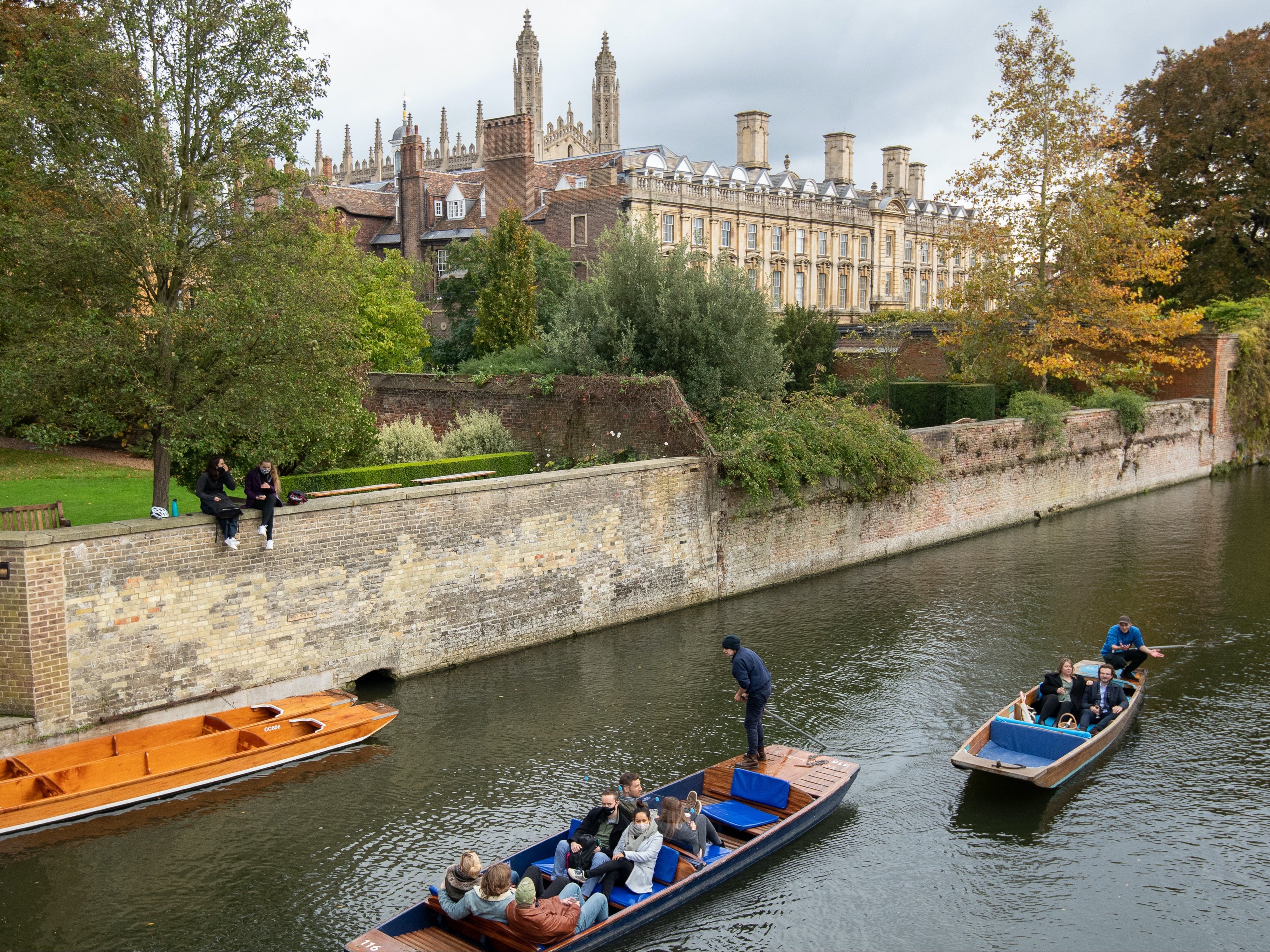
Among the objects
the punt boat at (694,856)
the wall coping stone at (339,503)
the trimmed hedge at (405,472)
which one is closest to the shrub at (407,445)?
the trimmed hedge at (405,472)

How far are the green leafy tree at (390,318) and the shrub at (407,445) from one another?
34.4ft

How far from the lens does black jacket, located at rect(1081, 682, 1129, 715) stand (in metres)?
12.2

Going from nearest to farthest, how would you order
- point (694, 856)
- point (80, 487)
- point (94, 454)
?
point (694, 856)
point (80, 487)
point (94, 454)

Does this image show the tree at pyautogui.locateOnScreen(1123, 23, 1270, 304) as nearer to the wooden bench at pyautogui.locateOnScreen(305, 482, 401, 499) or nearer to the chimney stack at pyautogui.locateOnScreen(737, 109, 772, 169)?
the chimney stack at pyautogui.locateOnScreen(737, 109, 772, 169)

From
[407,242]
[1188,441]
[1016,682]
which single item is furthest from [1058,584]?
[407,242]

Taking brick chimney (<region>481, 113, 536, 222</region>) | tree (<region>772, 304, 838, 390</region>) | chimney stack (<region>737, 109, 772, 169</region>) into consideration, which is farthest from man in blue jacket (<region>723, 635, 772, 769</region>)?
chimney stack (<region>737, 109, 772, 169</region>)

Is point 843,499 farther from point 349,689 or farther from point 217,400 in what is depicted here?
point 217,400

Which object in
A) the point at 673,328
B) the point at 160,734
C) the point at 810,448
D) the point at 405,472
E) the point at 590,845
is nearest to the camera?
the point at 590,845

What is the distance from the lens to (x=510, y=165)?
171 feet

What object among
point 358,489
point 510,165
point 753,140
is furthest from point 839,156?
point 358,489

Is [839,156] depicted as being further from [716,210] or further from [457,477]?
[457,477]

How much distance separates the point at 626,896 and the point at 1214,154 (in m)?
40.6

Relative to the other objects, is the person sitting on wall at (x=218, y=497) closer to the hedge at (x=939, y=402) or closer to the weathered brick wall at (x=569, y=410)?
the weathered brick wall at (x=569, y=410)

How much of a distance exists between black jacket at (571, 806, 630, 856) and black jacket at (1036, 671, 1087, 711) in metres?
6.05
